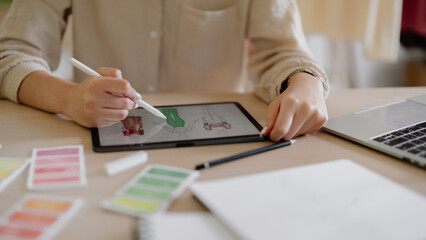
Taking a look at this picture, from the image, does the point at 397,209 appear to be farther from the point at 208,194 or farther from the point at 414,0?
the point at 414,0

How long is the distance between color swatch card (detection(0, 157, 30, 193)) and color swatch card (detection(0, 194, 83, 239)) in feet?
0.15

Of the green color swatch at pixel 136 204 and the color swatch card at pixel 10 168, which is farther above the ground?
the color swatch card at pixel 10 168

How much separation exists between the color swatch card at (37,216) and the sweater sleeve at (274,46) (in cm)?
45

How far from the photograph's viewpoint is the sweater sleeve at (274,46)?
0.75 m

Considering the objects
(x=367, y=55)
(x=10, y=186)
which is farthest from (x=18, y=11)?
(x=367, y=55)

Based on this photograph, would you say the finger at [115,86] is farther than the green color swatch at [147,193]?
Yes

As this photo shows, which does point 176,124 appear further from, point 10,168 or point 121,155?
point 10,168

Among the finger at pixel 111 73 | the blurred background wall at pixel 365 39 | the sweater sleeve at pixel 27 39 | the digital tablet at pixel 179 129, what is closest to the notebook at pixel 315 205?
the digital tablet at pixel 179 129

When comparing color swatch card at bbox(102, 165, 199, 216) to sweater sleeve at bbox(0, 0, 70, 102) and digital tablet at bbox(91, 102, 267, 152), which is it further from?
sweater sleeve at bbox(0, 0, 70, 102)

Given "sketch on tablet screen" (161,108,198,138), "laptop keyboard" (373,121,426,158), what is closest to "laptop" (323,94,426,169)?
"laptop keyboard" (373,121,426,158)

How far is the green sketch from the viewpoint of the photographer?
0.62 m

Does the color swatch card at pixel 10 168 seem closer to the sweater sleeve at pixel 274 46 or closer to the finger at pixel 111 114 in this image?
the finger at pixel 111 114

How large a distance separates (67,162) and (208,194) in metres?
0.19

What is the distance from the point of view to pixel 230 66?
1.01 metres
